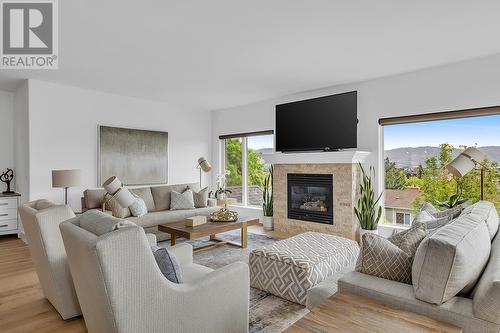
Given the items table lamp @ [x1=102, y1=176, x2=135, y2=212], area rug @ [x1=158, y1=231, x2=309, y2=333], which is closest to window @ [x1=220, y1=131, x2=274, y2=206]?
table lamp @ [x1=102, y1=176, x2=135, y2=212]

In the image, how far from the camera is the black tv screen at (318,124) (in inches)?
182

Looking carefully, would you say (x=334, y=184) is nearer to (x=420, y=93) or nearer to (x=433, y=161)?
(x=433, y=161)

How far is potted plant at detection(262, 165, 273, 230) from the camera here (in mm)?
5641

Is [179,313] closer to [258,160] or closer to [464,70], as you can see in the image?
[464,70]

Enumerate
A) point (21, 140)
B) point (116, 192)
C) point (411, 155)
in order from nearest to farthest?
point (116, 192)
point (411, 155)
point (21, 140)

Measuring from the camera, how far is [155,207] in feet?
16.9

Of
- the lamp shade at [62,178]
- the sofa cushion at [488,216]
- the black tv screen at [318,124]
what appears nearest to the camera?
the sofa cushion at [488,216]

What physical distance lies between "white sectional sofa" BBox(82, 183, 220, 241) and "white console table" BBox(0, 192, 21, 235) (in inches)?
51.8

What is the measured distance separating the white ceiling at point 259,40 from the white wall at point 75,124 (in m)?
0.32

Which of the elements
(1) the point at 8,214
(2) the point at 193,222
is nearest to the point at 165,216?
(2) the point at 193,222

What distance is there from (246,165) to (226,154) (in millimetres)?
628

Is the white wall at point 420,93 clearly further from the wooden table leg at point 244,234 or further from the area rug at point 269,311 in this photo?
the area rug at point 269,311

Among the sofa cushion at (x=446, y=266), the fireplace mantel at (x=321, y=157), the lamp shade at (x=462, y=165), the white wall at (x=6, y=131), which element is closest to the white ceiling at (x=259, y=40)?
the white wall at (x=6, y=131)

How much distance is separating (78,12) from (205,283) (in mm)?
2480
